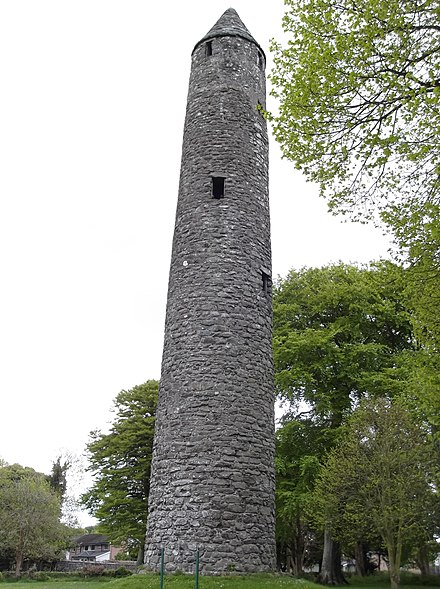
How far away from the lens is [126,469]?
854 inches

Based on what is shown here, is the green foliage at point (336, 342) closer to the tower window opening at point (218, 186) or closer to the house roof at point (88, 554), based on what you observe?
the tower window opening at point (218, 186)

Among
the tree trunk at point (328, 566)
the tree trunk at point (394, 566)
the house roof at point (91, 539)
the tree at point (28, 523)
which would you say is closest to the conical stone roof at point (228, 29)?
the tree trunk at point (394, 566)

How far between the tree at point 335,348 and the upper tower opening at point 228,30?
9079 millimetres

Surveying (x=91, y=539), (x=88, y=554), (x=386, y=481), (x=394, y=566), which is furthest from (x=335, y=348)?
(x=91, y=539)

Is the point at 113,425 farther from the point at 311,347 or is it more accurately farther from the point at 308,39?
the point at 308,39

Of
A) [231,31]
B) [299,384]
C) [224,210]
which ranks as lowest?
[299,384]

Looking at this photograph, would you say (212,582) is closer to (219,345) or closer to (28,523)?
(219,345)

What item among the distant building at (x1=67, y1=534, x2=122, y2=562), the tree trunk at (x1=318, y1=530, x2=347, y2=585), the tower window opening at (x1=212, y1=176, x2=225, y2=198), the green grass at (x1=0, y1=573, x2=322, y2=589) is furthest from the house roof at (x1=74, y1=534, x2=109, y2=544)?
the tower window opening at (x1=212, y1=176, x2=225, y2=198)

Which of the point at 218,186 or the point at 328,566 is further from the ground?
the point at 218,186

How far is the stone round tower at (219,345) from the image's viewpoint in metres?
10.8

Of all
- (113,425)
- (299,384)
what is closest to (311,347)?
(299,384)

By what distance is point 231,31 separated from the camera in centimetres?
1588

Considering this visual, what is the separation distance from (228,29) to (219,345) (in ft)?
A: 30.3

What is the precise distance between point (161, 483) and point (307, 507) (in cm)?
871
